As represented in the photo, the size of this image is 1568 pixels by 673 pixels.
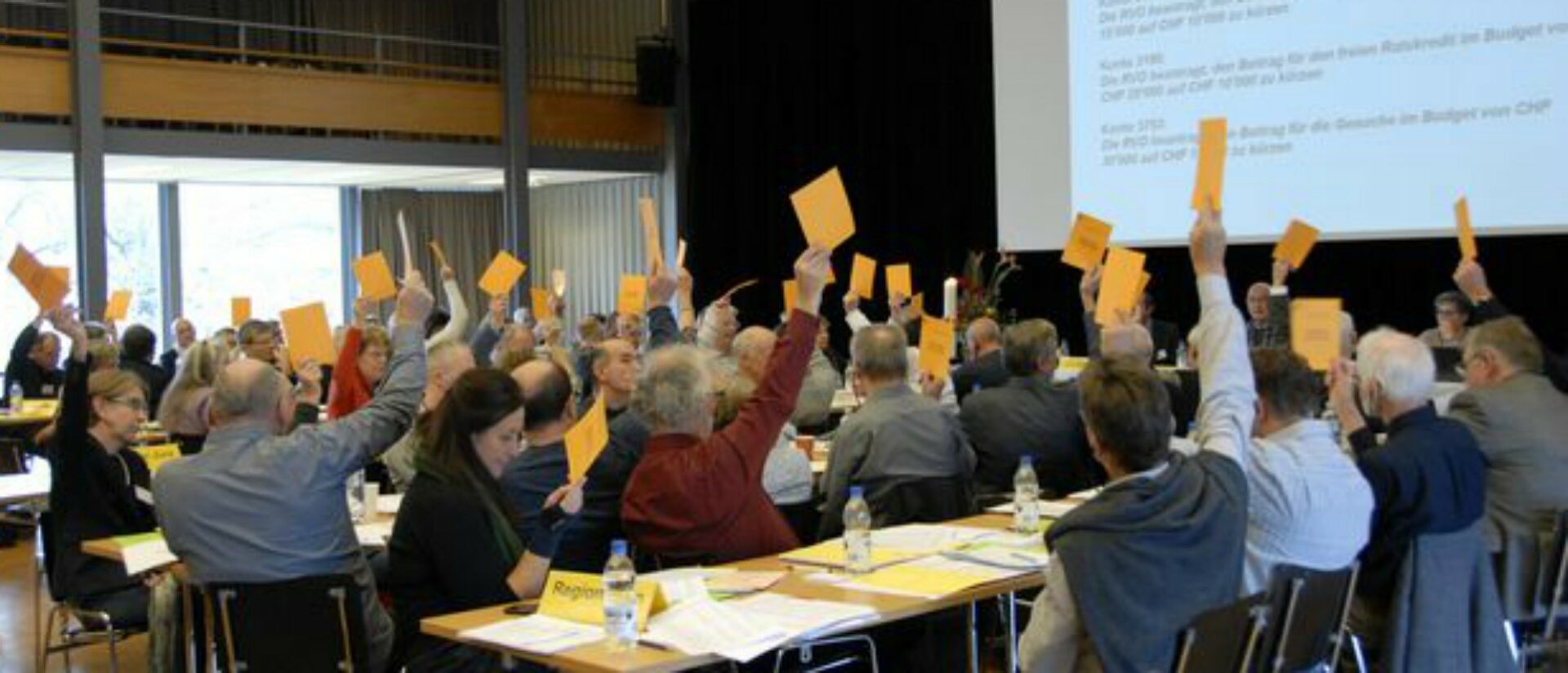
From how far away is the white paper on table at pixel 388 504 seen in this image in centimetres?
538

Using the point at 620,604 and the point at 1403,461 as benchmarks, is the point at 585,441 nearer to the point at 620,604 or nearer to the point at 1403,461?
the point at 620,604

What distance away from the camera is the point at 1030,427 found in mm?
5809

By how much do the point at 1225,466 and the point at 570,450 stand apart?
1385mm

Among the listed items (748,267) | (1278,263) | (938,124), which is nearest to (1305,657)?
(1278,263)

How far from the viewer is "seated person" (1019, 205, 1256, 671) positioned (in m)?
3.01

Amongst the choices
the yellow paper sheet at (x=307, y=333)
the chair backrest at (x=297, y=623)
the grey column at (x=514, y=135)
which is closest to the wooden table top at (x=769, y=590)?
the chair backrest at (x=297, y=623)

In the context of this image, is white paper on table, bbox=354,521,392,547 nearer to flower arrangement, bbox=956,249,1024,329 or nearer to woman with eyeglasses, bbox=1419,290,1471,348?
woman with eyeglasses, bbox=1419,290,1471,348

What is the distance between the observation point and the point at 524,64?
15453 millimetres

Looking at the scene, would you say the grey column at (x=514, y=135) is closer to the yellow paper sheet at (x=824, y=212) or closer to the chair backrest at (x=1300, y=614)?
the yellow paper sheet at (x=824, y=212)

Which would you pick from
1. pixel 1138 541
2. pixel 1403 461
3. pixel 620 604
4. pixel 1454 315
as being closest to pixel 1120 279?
pixel 1403 461

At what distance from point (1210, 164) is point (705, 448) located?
143cm

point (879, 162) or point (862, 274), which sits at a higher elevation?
point (879, 162)

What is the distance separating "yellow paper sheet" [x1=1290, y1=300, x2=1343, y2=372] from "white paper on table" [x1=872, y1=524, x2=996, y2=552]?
1.04 metres

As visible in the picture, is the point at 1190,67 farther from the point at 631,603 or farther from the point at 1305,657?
the point at 631,603
